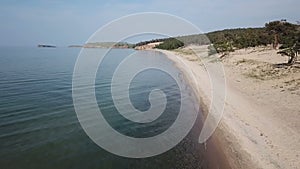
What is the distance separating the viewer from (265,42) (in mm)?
77500

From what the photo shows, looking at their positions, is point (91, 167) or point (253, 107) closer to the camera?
point (91, 167)

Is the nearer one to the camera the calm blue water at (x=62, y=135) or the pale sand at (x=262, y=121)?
the pale sand at (x=262, y=121)

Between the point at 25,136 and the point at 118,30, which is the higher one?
the point at 118,30

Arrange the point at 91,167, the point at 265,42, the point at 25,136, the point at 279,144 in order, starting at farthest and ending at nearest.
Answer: the point at 265,42 → the point at 25,136 → the point at 279,144 → the point at 91,167

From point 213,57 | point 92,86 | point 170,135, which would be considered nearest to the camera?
point 170,135

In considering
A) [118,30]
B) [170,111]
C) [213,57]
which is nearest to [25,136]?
[118,30]

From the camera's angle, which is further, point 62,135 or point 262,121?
point 262,121

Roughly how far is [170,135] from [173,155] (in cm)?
345

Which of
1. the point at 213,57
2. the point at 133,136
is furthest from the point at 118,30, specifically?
the point at 213,57

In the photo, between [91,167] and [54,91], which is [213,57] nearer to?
[54,91]

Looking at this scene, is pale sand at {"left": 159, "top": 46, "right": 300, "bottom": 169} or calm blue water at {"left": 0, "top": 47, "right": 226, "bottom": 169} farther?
calm blue water at {"left": 0, "top": 47, "right": 226, "bottom": 169}

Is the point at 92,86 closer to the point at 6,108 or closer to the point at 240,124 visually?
the point at 6,108

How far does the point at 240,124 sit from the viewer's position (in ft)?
59.0

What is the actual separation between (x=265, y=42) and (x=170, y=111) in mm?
62795
